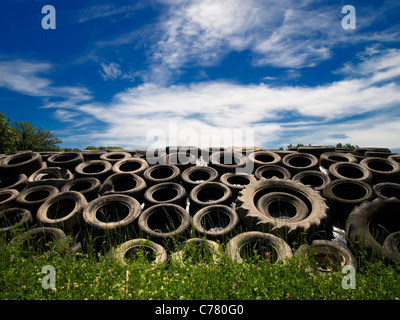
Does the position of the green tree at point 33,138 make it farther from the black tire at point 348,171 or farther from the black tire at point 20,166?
the black tire at point 348,171

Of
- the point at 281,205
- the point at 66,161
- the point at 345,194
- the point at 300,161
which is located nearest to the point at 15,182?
the point at 66,161

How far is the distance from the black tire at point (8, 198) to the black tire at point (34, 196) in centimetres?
24

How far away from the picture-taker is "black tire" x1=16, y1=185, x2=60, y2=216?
783cm

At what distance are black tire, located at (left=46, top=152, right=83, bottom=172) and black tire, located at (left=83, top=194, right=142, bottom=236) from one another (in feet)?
13.1

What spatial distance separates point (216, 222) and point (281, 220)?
6.48 feet

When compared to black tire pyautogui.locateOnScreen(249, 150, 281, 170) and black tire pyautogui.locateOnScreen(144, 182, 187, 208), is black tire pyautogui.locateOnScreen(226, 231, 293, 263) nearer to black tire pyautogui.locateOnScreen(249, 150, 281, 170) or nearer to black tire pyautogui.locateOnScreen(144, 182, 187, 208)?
black tire pyautogui.locateOnScreen(144, 182, 187, 208)

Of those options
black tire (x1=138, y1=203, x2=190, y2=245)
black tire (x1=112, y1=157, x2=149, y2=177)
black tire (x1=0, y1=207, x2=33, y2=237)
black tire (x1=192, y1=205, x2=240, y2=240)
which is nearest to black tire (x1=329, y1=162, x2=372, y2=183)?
black tire (x1=192, y1=205, x2=240, y2=240)

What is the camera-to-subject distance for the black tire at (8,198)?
26.3 feet

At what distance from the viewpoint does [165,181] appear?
898cm

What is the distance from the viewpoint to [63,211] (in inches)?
307

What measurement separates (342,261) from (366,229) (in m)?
1.44

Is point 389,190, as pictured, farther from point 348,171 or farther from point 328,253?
point 328,253

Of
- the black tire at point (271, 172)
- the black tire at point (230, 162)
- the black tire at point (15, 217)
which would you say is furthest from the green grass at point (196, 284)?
the black tire at point (230, 162)
